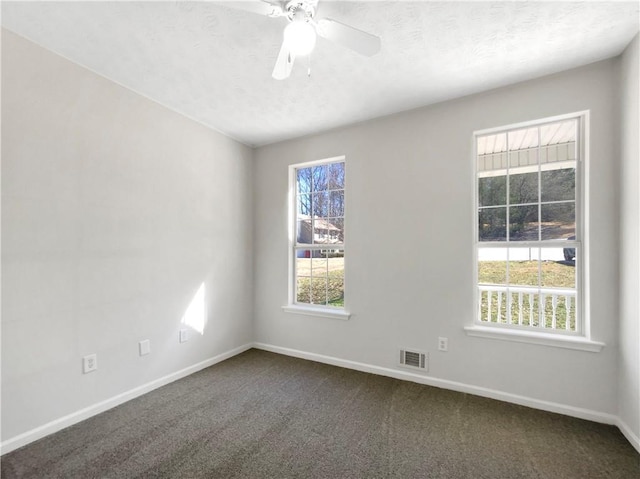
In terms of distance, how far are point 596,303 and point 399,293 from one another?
56.1 inches

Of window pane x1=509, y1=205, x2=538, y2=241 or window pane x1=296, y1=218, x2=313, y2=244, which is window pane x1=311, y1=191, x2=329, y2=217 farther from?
window pane x1=509, y1=205, x2=538, y2=241

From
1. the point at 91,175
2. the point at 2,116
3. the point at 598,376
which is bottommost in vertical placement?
the point at 598,376

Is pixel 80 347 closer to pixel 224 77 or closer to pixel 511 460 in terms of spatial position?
pixel 224 77

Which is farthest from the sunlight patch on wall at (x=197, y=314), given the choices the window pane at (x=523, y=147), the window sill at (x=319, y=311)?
the window pane at (x=523, y=147)

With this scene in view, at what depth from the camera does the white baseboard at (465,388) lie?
6.89 ft

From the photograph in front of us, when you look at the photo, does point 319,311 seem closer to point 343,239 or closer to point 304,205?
point 343,239

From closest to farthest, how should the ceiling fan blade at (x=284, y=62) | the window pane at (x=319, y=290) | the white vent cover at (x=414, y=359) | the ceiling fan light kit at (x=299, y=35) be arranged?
the ceiling fan light kit at (x=299, y=35) → the ceiling fan blade at (x=284, y=62) → the white vent cover at (x=414, y=359) → the window pane at (x=319, y=290)

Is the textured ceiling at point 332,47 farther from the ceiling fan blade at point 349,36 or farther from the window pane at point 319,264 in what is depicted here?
the window pane at point 319,264

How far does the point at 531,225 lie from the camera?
7.88 feet

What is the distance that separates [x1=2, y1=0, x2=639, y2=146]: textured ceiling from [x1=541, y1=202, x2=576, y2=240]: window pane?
1.04 metres

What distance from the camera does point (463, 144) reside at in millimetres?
2562

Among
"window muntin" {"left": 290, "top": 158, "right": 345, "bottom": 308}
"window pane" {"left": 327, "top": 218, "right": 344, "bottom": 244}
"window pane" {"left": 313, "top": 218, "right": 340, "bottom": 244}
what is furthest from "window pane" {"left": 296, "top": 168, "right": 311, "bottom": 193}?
"window pane" {"left": 327, "top": 218, "right": 344, "bottom": 244}

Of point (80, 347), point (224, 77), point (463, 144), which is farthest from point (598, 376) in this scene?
point (80, 347)

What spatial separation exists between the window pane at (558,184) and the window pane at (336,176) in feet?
6.00
